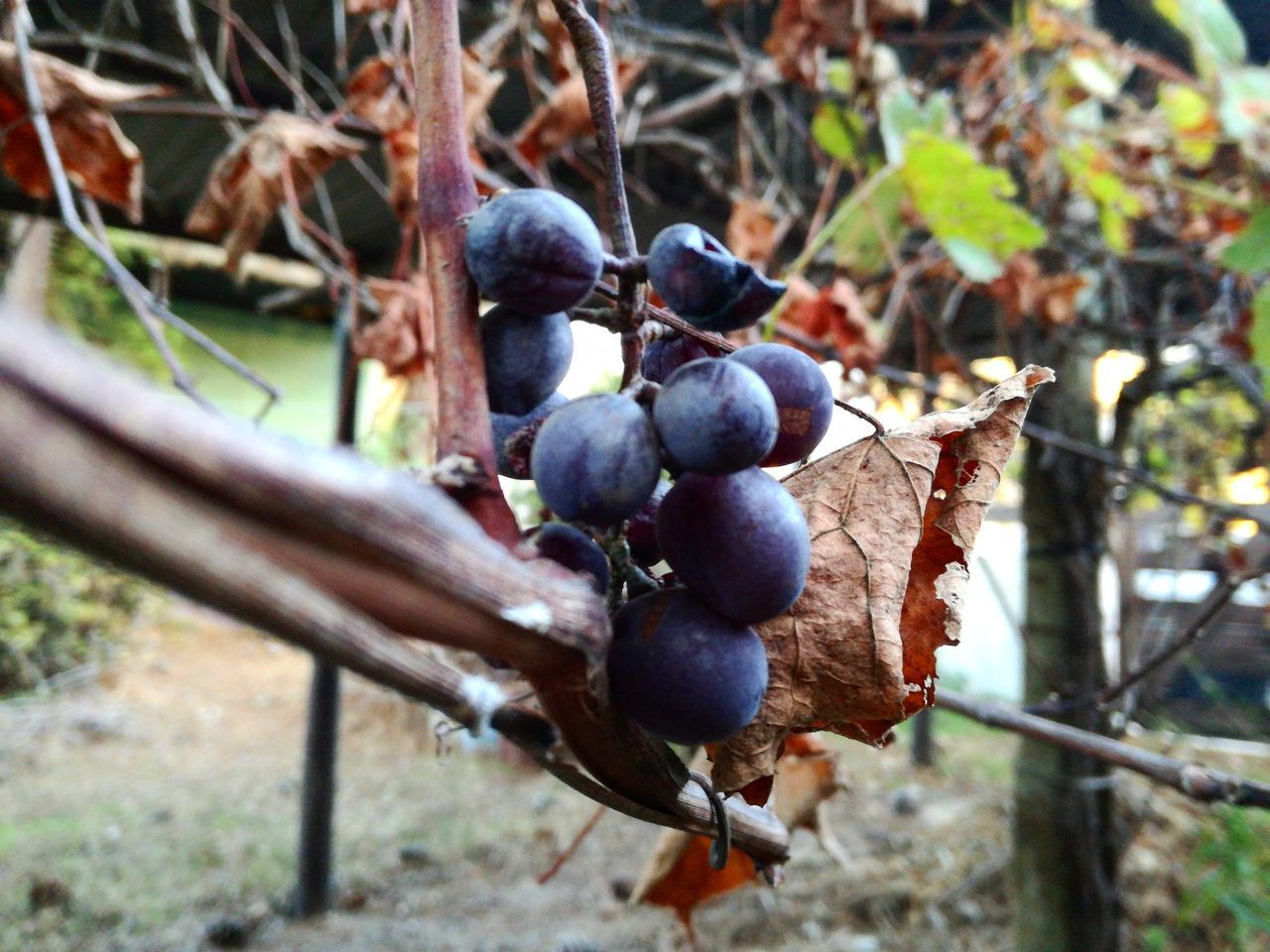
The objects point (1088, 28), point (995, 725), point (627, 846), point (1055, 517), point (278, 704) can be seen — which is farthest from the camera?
point (278, 704)

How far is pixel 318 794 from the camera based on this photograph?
2561 millimetres

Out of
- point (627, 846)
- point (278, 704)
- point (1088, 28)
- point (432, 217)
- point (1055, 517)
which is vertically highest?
point (1088, 28)

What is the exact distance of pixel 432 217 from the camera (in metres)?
0.37

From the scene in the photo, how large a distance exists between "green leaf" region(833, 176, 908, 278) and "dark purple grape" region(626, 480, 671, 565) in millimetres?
1329

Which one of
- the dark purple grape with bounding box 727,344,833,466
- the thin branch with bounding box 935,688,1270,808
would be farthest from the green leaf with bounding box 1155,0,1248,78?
the dark purple grape with bounding box 727,344,833,466

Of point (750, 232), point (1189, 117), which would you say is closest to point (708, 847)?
point (750, 232)

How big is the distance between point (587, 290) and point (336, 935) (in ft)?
8.33

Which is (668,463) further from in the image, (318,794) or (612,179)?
(318,794)

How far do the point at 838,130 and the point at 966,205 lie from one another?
568mm

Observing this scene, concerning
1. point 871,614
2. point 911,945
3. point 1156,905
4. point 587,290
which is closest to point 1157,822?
point 1156,905

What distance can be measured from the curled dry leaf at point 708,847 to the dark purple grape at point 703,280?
69 centimetres

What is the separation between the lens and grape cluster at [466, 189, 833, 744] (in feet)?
1.14

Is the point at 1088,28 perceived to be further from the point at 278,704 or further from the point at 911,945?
the point at 278,704

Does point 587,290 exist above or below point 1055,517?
above
